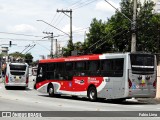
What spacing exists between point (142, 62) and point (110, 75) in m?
1.97

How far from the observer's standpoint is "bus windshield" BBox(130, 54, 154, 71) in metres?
23.7

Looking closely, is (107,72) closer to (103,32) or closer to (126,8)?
(126,8)

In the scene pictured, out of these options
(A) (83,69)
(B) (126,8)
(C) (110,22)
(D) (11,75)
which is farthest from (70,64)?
(C) (110,22)

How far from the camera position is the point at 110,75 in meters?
24.5

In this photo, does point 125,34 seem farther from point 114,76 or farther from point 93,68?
point 114,76

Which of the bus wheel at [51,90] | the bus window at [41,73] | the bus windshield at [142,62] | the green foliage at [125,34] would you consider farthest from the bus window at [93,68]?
the green foliage at [125,34]

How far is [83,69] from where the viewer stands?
26.9 m

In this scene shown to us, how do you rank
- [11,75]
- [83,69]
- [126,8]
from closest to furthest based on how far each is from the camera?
[83,69]
[11,75]
[126,8]

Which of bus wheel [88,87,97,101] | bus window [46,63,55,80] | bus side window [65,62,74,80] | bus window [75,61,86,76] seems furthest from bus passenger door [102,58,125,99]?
bus window [46,63,55,80]

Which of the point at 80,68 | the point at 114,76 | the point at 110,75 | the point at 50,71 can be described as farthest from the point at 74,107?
the point at 50,71

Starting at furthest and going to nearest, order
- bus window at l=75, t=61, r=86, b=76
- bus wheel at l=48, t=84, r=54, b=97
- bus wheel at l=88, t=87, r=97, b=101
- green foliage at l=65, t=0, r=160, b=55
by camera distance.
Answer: green foliage at l=65, t=0, r=160, b=55 < bus wheel at l=48, t=84, r=54, b=97 < bus window at l=75, t=61, r=86, b=76 < bus wheel at l=88, t=87, r=97, b=101

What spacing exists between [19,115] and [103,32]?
4432 cm

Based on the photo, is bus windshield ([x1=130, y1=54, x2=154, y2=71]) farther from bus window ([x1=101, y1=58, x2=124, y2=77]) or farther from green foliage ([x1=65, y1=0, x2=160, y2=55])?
green foliage ([x1=65, y1=0, x2=160, y2=55])

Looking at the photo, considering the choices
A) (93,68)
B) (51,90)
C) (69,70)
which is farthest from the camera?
(51,90)
